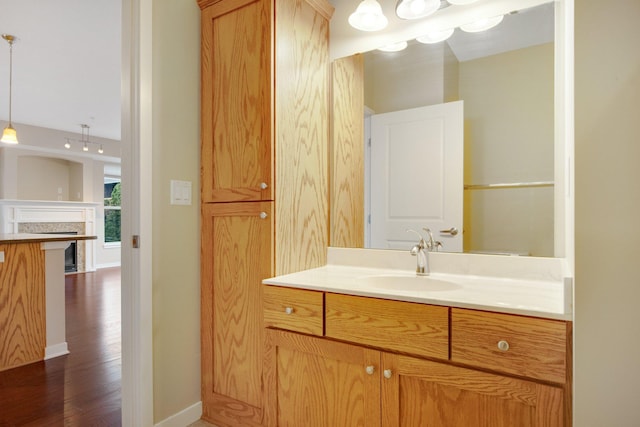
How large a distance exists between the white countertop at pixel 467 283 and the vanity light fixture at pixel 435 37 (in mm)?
1020

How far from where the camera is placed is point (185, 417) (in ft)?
5.60

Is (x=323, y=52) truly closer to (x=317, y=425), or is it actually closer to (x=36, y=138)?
(x=317, y=425)

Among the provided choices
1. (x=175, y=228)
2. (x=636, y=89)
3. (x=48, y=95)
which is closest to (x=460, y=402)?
(x=636, y=89)

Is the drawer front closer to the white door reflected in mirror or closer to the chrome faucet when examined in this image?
the chrome faucet

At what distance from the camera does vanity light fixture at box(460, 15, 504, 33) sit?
1.55 metres

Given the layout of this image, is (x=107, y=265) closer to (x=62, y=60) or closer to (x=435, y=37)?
(x=62, y=60)

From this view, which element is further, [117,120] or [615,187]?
[117,120]

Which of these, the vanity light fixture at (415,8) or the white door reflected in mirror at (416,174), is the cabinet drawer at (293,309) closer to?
the white door reflected in mirror at (416,174)

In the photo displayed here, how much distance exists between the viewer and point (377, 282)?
1.55 m

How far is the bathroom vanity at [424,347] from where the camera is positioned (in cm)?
99

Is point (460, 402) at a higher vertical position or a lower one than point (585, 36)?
lower

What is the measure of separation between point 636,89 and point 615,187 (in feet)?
0.73

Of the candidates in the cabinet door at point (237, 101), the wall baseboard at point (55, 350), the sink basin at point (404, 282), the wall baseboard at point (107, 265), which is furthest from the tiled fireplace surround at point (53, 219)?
the sink basin at point (404, 282)

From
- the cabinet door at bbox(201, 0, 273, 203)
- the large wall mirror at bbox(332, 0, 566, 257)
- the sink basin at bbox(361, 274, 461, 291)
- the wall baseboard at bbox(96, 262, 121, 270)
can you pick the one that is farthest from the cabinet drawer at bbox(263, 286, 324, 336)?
the wall baseboard at bbox(96, 262, 121, 270)
